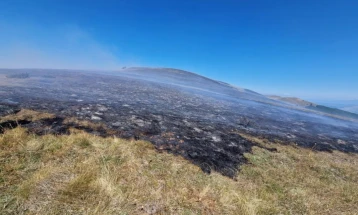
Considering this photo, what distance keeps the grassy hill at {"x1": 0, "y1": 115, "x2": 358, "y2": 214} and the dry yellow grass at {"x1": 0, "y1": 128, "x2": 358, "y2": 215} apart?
0.05 feet

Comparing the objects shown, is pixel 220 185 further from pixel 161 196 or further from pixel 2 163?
pixel 2 163

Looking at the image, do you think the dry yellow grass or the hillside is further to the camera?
the hillside

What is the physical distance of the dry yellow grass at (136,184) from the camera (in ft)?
12.4

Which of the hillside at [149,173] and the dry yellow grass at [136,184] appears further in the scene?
the hillside at [149,173]

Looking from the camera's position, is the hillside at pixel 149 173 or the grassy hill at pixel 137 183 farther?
the hillside at pixel 149 173

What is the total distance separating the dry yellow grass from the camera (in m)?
3.77

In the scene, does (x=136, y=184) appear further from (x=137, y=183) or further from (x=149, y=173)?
(x=149, y=173)

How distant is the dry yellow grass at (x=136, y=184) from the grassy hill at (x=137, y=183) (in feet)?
0.05

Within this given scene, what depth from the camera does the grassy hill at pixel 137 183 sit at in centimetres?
377

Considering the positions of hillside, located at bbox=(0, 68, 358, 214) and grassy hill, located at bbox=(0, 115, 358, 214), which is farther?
hillside, located at bbox=(0, 68, 358, 214)

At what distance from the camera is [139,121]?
33.4 ft

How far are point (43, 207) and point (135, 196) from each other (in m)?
1.66

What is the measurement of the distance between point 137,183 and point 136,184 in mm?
43

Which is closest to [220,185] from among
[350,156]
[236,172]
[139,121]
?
[236,172]
